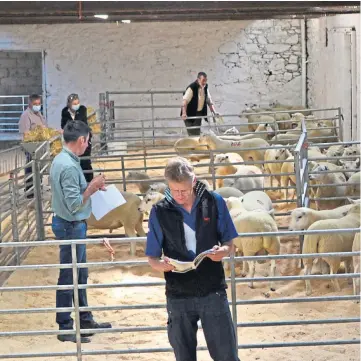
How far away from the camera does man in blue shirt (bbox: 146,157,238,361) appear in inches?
167

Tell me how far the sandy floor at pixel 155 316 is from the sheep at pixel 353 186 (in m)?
1.25

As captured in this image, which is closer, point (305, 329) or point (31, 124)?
point (305, 329)

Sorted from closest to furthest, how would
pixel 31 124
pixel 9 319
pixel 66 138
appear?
pixel 66 138, pixel 9 319, pixel 31 124

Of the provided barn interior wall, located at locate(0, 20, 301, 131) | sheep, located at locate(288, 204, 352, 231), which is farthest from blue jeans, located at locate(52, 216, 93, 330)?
barn interior wall, located at locate(0, 20, 301, 131)

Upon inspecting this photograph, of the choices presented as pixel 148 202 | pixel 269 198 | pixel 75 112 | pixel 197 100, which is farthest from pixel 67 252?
pixel 197 100

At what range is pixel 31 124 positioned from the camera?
39.3 feet

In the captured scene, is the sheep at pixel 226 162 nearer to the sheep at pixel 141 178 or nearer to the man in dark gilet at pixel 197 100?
the sheep at pixel 141 178

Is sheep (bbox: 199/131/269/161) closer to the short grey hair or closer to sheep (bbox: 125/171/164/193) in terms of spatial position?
sheep (bbox: 125/171/164/193)

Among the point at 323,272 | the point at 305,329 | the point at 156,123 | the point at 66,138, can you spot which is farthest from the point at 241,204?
the point at 156,123

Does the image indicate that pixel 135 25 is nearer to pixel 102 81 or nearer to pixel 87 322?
pixel 102 81

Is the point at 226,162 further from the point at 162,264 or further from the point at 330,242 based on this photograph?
the point at 162,264

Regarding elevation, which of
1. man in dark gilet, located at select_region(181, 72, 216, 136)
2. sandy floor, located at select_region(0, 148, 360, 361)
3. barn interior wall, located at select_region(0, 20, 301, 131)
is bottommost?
sandy floor, located at select_region(0, 148, 360, 361)

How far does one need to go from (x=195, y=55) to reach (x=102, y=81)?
7.29 ft

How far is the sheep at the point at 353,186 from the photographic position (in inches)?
381
